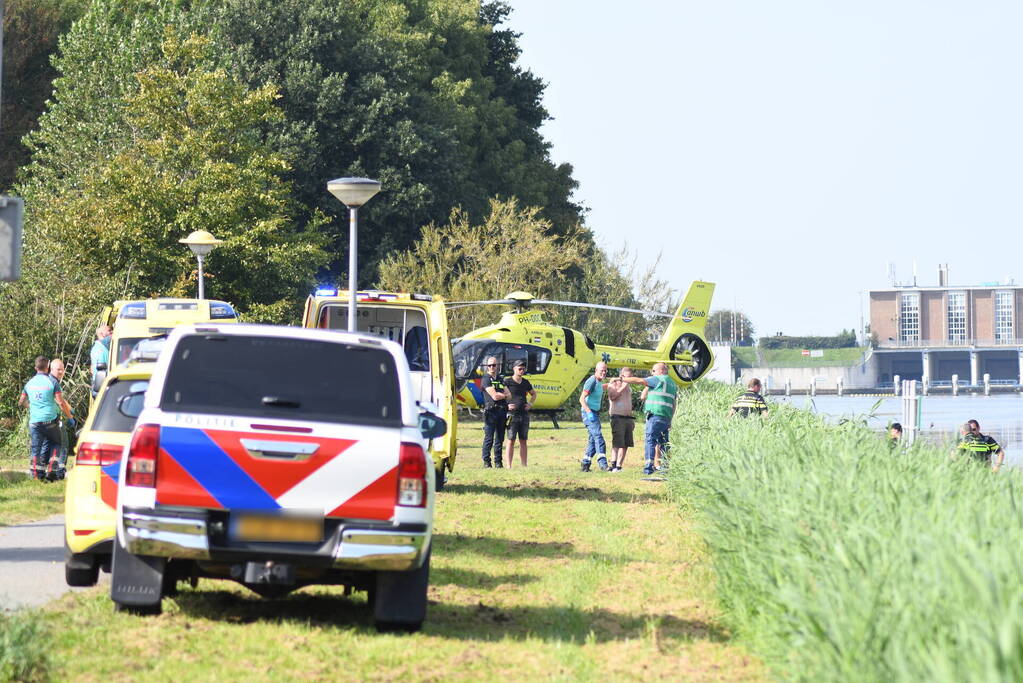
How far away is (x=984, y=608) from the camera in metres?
5.09

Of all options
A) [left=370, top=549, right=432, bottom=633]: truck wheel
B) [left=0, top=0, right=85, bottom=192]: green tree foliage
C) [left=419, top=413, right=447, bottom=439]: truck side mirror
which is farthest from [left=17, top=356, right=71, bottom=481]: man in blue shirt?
[left=0, top=0, right=85, bottom=192]: green tree foliage

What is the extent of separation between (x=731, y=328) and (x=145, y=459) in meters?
172

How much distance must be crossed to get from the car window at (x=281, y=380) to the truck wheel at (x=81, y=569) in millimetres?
2115

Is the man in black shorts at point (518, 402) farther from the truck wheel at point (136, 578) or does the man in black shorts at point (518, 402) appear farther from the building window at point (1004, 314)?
the building window at point (1004, 314)

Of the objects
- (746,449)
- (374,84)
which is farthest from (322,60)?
(746,449)

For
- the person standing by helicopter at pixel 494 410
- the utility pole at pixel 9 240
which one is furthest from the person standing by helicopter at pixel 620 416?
the utility pole at pixel 9 240

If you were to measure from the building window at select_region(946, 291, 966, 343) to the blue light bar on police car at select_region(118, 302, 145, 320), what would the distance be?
18111 cm

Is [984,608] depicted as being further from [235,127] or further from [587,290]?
[587,290]

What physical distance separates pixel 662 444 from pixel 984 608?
57.0 ft

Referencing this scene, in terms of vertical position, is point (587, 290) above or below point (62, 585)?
above

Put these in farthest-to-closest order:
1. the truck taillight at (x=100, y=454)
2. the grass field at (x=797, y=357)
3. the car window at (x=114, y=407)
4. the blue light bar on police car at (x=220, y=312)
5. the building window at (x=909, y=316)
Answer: the building window at (x=909, y=316) < the grass field at (x=797, y=357) < the blue light bar on police car at (x=220, y=312) < the car window at (x=114, y=407) < the truck taillight at (x=100, y=454)

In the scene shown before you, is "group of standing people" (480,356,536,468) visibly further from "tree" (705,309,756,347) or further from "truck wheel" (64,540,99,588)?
"tree" (705,309,756,347)

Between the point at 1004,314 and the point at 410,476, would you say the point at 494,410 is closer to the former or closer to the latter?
the point at 410,476

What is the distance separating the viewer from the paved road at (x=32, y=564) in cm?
995
